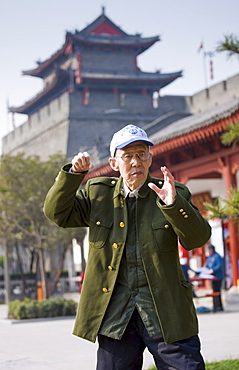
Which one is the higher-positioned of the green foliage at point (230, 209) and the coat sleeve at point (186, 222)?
the green foliage at point (230, 209)

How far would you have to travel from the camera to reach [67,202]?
134 inches

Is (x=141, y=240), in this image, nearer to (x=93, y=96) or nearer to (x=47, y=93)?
(x=93, y=96)

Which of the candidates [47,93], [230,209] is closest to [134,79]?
[47,93]

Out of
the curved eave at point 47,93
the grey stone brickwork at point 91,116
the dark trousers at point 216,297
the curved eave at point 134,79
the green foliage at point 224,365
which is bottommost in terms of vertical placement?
the green foliage at point 224,365

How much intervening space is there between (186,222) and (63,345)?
588cm

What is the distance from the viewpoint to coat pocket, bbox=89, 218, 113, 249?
3451 millimetres

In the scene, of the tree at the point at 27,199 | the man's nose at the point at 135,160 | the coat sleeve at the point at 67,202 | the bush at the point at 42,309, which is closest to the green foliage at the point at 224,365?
the coat sleeve at the point at 67,202

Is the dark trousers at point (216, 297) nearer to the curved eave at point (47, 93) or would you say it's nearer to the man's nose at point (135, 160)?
the man's nose at point (135, 160)

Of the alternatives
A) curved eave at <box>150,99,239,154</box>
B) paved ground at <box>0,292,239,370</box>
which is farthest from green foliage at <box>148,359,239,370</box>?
curved eave at <box>150,99,239,154</box>

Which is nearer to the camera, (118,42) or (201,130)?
(201,130)

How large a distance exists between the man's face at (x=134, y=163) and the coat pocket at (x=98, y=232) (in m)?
0.23

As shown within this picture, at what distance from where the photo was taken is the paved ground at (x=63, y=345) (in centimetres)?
705

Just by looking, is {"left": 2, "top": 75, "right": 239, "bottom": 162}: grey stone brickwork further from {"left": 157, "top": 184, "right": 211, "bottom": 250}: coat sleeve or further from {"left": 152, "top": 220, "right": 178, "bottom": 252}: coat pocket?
{"left": 157, "top": 184, "right": 211, "bottom": 250}: coat sleeve

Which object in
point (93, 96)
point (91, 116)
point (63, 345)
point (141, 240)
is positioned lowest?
point (63, 345)
